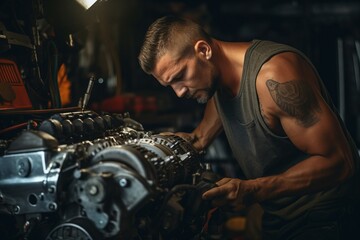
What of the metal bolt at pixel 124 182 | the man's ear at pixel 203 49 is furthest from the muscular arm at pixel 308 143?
the metal bolt at pixel 124 182

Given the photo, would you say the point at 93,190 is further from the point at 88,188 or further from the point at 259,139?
the point at 259,139

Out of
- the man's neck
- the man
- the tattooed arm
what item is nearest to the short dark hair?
the man

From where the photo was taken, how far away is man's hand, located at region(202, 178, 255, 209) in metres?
2.50

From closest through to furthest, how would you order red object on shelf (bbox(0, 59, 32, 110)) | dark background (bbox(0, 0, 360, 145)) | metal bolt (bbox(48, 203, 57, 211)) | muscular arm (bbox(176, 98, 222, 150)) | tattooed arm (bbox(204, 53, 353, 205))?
metal bolt (bbox(48, 203, 57, 211)) < tattooed arm (bbox(204, 53, 353, 205)) < red object on shelf (bbox(0, 59, 32, 110)) < muscular arm (bbox(176, 98, 222, 150)) < dark background (bbox(0, 0, 360, 145))

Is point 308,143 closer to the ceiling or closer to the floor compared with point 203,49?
closer to the floor

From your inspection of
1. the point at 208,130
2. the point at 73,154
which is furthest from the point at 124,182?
the point at 208,130

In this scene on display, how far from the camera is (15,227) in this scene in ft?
8.34

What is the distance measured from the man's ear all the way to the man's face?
0.9 inches

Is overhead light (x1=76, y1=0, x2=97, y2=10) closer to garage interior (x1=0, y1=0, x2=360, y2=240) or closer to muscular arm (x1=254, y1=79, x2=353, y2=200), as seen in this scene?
garage interior (x1=0, y1=0, x2=360, y2=240)

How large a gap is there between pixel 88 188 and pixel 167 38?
1101mm

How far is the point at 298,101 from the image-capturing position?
273cm

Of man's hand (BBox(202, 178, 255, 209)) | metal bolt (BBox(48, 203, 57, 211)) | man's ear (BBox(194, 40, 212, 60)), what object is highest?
man's ear (BBox(194, 40, 212, 60))

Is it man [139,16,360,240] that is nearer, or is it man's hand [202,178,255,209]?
man's hand [202,178,255,209]

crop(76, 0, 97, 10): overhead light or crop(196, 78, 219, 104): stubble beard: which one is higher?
crop(76, 0, 97, 10): overhead light
